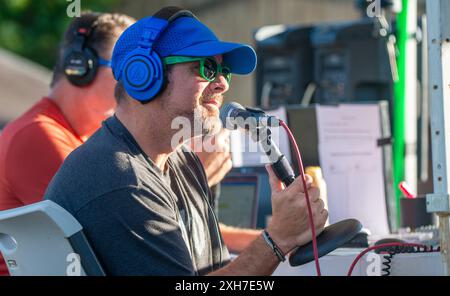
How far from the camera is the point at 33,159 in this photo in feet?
10.6

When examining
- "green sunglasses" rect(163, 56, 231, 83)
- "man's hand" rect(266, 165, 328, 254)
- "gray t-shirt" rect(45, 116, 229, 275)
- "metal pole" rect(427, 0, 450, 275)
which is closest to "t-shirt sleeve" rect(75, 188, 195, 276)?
"gray t-shirt" rect(45, 116, 229, 275)

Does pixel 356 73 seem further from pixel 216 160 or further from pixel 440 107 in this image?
pixel 440 107

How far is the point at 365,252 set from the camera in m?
2.54

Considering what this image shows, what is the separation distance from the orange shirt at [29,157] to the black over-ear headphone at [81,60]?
232 millimetres

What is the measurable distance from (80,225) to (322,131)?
5.30ft

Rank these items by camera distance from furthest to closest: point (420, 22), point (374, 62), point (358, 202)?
point (374, 62)
point (420, 22)
point (358, 202)

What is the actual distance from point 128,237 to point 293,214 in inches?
17.3

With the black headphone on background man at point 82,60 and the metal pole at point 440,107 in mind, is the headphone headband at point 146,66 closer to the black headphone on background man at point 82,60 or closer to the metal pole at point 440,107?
the metal pole at point 440,107

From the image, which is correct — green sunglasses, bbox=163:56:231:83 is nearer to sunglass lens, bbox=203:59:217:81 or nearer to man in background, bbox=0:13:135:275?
sunglass lens, bbox=203:59:217:81

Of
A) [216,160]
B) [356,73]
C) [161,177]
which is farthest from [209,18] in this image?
[161,177]

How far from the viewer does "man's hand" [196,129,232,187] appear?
3240mm

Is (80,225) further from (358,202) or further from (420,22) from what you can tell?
(420,22)

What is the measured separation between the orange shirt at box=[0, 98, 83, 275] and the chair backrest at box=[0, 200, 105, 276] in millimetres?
790

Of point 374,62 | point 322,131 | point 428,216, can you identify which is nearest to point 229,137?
point 322,131
